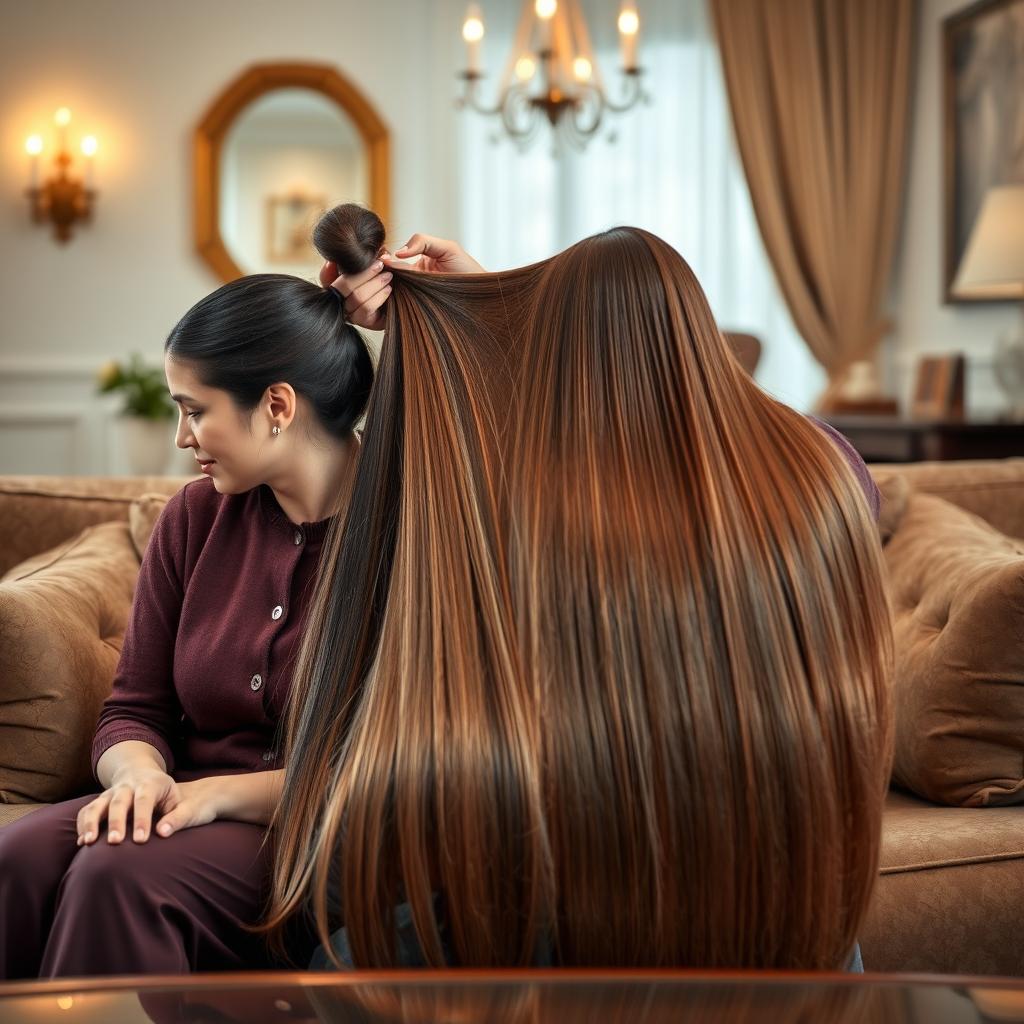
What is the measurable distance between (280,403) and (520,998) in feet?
2.84

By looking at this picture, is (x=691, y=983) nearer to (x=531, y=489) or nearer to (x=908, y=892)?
(x=531, y=489)

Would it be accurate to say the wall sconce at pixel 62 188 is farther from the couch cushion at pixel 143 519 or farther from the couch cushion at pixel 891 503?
the couch cushion at pixel 891 503

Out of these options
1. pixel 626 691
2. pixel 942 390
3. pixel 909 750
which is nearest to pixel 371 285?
pixel 626 691

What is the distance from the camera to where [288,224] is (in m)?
5.16

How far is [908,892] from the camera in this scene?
155 cm

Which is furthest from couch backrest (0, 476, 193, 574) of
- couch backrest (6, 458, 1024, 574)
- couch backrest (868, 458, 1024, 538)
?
couch backrest (868, 458, 1024, 538)

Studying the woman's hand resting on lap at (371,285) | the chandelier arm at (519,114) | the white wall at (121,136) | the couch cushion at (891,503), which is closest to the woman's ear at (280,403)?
the woman's hand resting on lap at (371,285)

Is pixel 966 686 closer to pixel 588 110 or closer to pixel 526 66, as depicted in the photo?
pixel 526 66

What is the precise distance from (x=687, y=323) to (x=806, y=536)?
0.22 metres

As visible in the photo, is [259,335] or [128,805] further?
[259,335]

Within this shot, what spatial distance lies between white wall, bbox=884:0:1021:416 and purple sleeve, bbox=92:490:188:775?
3484 mm

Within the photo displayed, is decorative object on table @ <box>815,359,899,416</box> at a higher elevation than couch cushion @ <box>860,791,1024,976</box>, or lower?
higher

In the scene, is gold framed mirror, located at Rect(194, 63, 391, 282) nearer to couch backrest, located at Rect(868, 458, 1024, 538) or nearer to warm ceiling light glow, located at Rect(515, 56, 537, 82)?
warm ceiling light glow, located at Rect(515, 56, 537, 82)

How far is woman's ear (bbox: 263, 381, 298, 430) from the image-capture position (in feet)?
4.95
